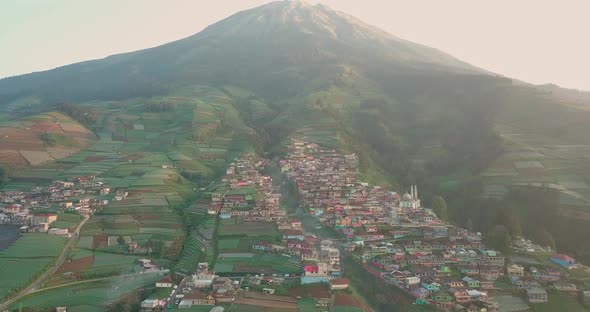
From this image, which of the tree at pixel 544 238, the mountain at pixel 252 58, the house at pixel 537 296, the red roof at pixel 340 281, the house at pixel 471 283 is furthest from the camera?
the mountain at pixel 252 58

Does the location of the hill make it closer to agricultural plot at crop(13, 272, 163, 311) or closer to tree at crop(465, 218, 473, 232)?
agricultural plot at crop(13, 272, 163, 311)

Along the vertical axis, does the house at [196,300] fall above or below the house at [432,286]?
above

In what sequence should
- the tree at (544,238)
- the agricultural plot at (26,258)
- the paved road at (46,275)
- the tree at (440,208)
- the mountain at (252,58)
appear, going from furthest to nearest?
1. the mountain at (252,58)
2. the tree at (440,208)
3. the tree at (544,238)
4. the agricultural plot at (26,258)
5. the paved road at (46,275)

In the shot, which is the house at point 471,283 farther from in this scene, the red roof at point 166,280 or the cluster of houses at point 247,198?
Result: the red roof at point 166,280

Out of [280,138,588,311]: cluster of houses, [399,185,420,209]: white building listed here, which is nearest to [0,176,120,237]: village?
[280,138,588,311]: cluster of houses

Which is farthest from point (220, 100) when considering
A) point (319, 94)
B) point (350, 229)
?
point (350, 229)

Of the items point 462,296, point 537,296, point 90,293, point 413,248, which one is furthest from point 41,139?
point 537,296

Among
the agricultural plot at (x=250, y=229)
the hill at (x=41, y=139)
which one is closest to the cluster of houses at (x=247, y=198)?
the agricultural plot at (x=250, y=229)
